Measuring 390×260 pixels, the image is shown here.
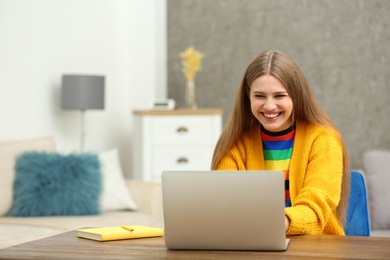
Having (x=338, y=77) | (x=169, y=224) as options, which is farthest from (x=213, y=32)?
(x=169, y=224)

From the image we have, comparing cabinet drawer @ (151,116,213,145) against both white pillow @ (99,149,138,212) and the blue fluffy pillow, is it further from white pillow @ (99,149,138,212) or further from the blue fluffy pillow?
the blue fluffy pillow

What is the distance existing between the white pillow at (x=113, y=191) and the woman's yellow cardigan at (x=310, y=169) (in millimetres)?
2205

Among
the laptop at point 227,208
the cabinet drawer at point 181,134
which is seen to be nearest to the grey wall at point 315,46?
the cabinet drawer at point 181,134

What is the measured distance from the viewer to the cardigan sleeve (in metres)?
2.11

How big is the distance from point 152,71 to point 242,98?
154 inches

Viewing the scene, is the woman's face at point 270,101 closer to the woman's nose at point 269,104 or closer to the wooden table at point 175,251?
the woman's nose at point 269,104

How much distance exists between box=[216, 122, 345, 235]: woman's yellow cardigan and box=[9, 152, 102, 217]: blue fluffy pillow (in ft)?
6.73

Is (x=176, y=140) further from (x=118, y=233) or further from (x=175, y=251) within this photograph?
(x=175, y=251)

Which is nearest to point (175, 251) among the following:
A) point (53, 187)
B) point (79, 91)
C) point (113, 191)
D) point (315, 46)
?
point (53, 187)

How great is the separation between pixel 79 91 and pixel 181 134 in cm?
88

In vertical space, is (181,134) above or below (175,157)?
above

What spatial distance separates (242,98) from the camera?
2.42 meters

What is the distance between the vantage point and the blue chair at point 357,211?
241 centimetres

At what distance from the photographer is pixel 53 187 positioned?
432 cm
